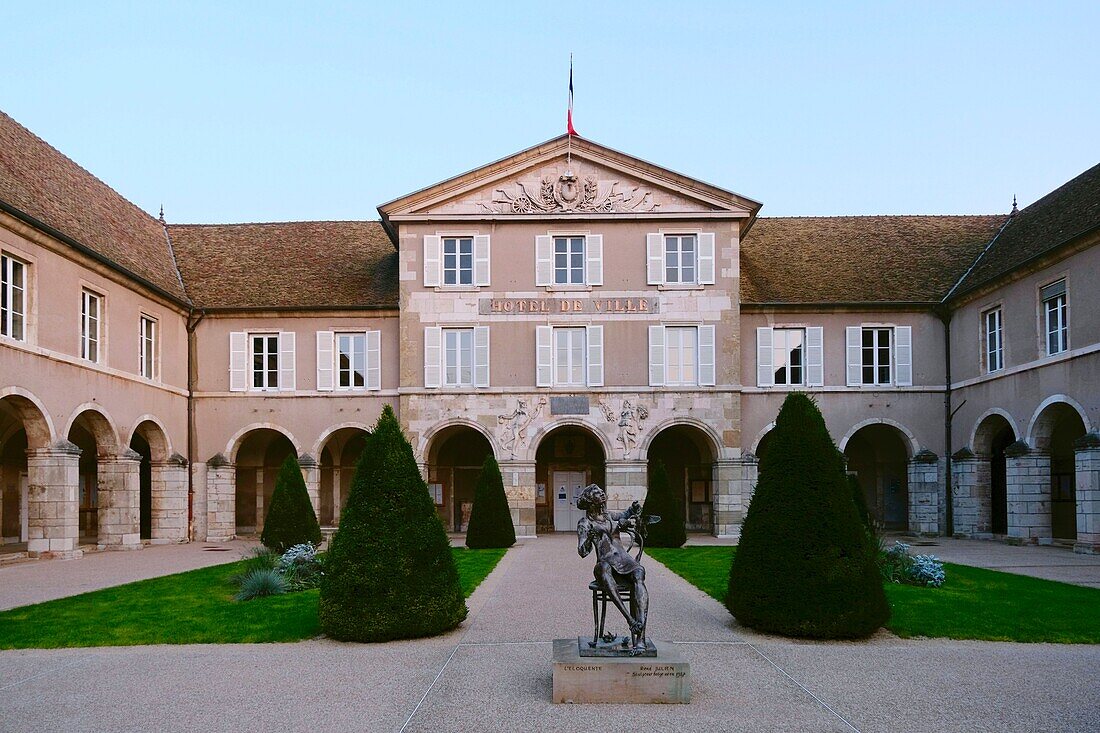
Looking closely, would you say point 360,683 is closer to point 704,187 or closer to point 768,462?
point 768,462

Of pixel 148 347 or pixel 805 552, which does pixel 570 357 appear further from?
pixel 805 552

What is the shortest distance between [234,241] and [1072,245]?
24767 millimetres

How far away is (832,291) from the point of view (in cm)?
2961

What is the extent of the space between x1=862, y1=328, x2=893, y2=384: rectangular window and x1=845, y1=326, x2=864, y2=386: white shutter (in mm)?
205

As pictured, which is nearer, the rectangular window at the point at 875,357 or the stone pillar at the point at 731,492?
the stone pillar at the point at 731,492

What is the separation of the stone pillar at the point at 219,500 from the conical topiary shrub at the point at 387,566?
19.1 metres

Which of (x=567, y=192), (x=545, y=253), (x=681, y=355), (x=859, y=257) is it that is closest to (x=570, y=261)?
(x=545, y=253)

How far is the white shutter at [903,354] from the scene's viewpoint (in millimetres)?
29406

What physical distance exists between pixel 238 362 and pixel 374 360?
4122 mm

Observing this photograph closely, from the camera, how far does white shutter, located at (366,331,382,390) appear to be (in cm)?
2953

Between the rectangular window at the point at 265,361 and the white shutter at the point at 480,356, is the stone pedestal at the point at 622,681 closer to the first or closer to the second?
the white shutter at the point at 480,356

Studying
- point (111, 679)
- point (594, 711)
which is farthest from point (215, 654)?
point (594, 711)

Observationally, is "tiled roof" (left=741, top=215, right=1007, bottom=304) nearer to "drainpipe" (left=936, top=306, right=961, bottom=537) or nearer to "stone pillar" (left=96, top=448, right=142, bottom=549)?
"drainpipe" (left=936, top=306, right=961, bottom=537)

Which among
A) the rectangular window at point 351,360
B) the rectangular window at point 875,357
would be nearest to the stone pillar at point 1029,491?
the rectangular window at point 875,357
